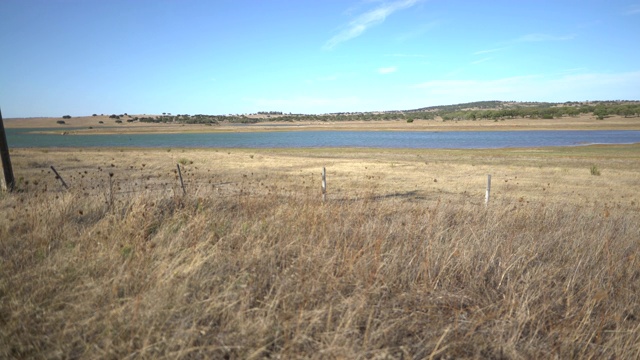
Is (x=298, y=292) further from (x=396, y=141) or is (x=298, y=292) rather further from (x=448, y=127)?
(x=448, y=127)

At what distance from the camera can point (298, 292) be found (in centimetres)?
345

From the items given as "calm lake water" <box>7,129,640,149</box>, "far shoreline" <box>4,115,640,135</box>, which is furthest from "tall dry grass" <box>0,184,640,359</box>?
"far shoreline" <box>4,115,640,135</box>

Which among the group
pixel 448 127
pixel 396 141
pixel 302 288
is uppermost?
pixel 448 127

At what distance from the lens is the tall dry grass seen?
2.88 m

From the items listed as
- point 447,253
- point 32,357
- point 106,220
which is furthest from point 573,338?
point 106,220

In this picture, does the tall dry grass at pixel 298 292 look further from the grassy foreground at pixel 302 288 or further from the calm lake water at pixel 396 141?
the calm lake water at pixel 396 141

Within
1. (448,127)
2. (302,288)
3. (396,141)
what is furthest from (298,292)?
(448,127)

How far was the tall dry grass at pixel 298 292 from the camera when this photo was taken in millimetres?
2885

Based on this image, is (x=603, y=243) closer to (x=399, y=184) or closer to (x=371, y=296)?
(x=371, y=296)

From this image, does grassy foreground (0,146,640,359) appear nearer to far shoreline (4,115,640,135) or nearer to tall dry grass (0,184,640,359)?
tall dry grass (0,184,640,359)

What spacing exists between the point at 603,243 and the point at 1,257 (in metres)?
8.22

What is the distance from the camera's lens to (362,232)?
5469mm

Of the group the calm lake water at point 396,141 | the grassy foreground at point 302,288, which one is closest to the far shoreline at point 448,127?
the calm lake water at point 396,141

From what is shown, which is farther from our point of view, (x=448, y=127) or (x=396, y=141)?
(x=448, y=127)
